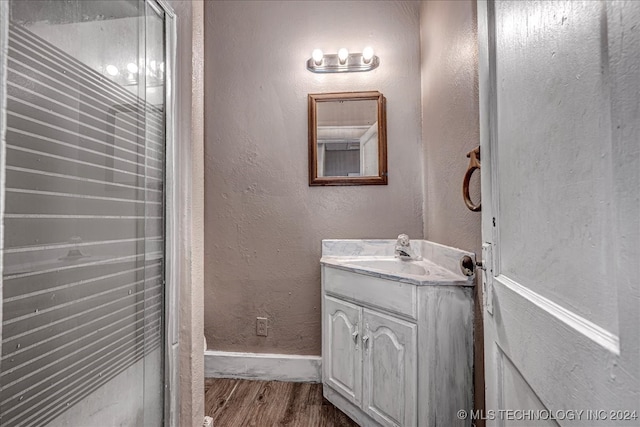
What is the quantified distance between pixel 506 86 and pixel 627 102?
15.1 inches

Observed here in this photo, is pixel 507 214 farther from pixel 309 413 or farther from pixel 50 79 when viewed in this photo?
pixel 309 413

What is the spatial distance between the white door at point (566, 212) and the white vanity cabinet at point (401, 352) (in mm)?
506

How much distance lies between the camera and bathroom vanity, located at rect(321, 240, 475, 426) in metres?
1.25

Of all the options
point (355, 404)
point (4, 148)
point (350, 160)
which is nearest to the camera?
point (4, 148)

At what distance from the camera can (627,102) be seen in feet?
1.16

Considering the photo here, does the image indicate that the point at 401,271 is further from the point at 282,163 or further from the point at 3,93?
the point at 3,93

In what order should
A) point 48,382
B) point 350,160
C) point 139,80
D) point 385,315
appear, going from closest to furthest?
point 48,382 → point 139,80 → point 385,315 → point 350,160

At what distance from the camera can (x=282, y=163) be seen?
7.14 ft

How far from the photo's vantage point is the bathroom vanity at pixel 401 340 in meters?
1.25

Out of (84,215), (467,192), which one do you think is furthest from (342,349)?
(84,215)

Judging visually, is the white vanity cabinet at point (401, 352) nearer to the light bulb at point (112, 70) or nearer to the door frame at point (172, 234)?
the door frame at point (172, 234)

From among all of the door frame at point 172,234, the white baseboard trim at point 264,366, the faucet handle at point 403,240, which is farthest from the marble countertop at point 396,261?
the door frame at point 172,234

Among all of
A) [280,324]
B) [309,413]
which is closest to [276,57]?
[280,324]

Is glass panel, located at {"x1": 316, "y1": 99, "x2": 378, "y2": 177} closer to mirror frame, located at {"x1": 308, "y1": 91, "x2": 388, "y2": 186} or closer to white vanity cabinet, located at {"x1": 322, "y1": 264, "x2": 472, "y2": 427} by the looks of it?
mirror frame, located at {"x1": 308, "y1": 91, "x2": 388, "y2": 186}
